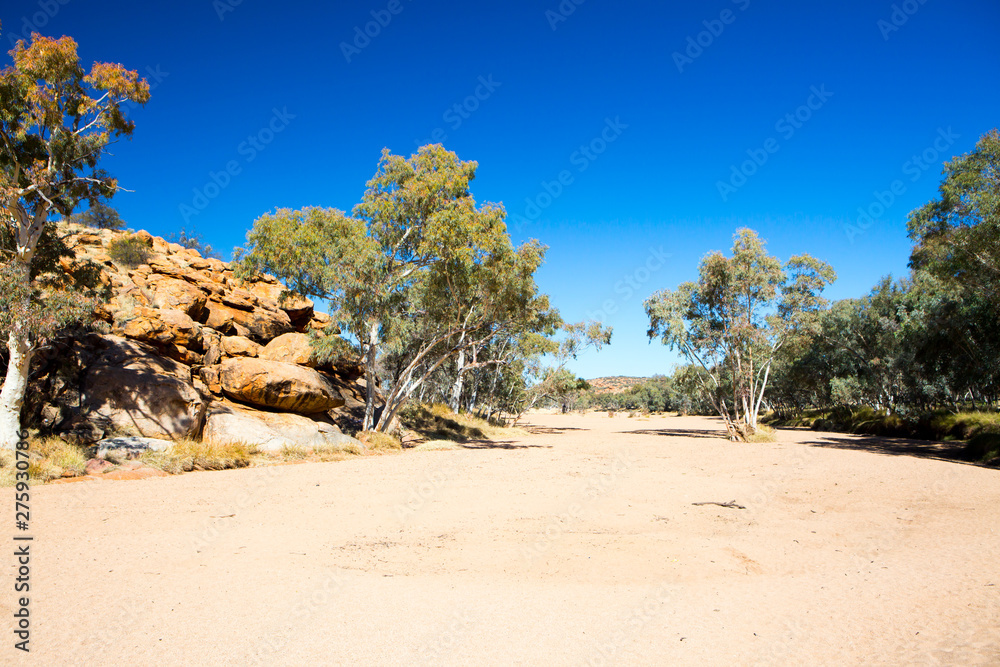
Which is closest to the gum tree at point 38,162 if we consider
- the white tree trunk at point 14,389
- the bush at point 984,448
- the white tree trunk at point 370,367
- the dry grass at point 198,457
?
the white tree trunk at point 14,389

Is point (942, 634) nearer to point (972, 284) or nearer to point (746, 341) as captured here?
point (972, 284)

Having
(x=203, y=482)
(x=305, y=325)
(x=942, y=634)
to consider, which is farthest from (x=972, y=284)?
(x=305, y=325)

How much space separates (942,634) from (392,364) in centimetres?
3284

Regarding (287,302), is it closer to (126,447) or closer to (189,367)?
(189,367)

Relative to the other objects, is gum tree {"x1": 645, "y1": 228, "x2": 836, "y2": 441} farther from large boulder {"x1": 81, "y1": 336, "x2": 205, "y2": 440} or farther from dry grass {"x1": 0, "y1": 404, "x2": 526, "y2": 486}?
Result: large boulder {"x1": 81, "y1": 336, "x2": 205, "y2": 440}

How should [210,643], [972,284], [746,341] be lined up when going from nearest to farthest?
[210,643] → [972,284] → [746,341]

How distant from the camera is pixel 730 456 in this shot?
1620 centimetres

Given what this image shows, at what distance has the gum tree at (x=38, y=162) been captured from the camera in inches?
393

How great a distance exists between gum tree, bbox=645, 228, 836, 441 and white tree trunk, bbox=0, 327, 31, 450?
2353cm

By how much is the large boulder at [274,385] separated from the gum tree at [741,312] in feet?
55.6

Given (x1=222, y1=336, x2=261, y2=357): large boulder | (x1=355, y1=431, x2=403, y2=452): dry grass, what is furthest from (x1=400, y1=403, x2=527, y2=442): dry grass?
(x1=222, y1=336, x2=261, y2=357): large boulder

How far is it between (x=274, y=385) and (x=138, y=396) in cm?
389

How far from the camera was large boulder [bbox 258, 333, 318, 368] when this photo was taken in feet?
58.7

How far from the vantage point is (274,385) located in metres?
15.9
